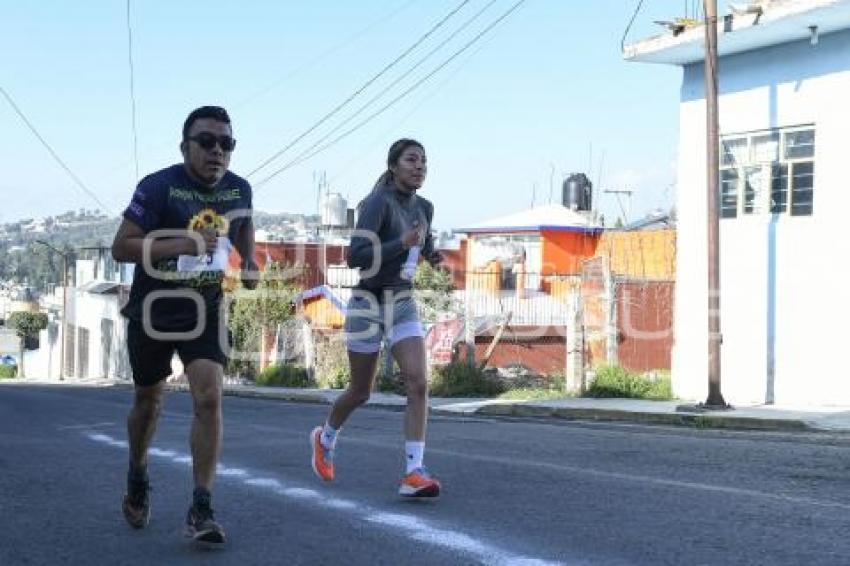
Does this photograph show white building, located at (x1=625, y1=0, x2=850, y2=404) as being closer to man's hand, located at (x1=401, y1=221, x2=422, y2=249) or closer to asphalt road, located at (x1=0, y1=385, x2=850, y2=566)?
asphalt road, located at (x1=0, y1=385, x2=850, y2=566)

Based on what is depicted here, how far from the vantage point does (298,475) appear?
7.23 metres

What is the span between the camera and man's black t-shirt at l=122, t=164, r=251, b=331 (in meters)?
5.09

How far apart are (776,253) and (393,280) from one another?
1168cm

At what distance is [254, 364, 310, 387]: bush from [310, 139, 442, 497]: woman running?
22.5 meters

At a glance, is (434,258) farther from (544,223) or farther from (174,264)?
(544,223)

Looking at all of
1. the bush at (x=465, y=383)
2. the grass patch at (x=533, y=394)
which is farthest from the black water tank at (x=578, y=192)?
the grass patch at (x=533, y=394)

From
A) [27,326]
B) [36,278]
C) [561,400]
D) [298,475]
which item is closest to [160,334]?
[298,475]

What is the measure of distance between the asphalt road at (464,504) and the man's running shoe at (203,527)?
64 millimetres

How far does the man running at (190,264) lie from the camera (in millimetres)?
4965

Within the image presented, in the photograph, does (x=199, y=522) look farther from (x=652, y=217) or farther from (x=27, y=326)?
(x=27, y=326)

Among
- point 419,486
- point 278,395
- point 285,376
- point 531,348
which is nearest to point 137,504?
point 419,486

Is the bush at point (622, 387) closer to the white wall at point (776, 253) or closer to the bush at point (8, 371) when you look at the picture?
the white wall at point (776, 253)

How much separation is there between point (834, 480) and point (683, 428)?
235 inches

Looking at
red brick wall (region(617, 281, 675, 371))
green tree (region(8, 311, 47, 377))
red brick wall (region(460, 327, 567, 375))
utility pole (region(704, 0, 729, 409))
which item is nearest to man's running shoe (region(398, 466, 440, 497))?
utility pole (region(704, 0, 729, 409))
